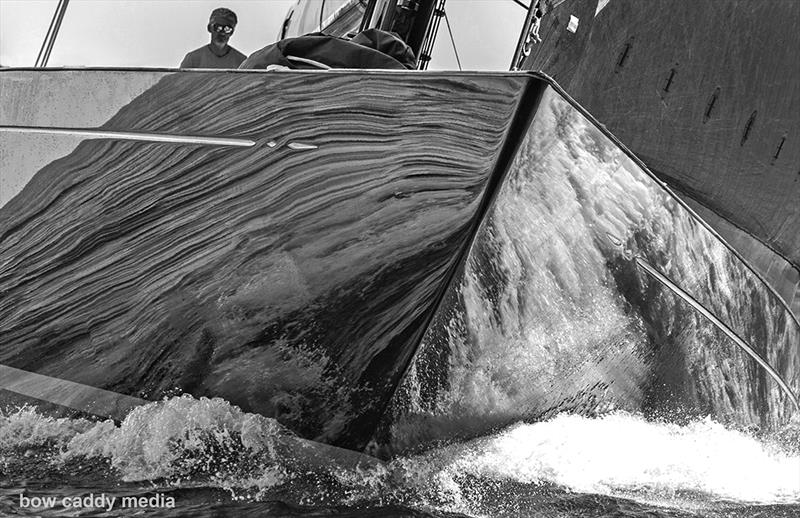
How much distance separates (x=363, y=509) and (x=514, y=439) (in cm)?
90

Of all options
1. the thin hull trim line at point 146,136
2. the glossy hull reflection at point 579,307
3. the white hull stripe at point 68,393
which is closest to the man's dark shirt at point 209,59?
the thin hull trim line at point 146,136

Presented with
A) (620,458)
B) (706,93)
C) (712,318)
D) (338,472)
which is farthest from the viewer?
(706,93)

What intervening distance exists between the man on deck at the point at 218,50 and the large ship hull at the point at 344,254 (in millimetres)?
659

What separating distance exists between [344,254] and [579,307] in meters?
0.87

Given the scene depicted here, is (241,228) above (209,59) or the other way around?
the other way around

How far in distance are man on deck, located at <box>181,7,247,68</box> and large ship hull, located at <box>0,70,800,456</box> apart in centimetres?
66

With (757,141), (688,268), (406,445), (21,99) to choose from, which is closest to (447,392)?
(406,445)

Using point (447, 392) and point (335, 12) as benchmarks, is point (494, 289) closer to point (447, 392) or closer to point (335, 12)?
point (447, 392)

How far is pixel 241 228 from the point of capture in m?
3.29

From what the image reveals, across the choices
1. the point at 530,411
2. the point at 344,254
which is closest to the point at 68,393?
the point at 344,254

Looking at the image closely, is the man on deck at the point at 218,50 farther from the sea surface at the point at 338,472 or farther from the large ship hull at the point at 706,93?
the sea surface at the point at 338,472

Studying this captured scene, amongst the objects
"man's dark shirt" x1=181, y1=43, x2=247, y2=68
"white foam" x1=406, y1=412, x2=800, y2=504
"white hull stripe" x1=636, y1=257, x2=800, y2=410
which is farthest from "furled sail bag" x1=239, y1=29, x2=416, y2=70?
"white foam" x1=406, y1=412, x2=800, y2=504

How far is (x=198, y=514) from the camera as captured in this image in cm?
298

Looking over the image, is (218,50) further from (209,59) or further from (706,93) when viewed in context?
(706,93)
